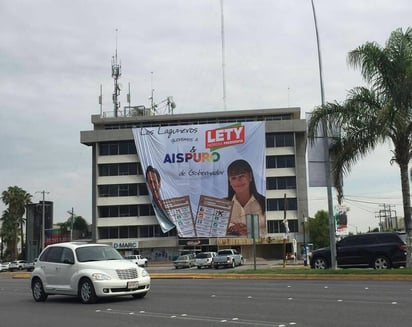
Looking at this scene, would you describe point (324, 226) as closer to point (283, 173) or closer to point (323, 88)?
point (283, 173)

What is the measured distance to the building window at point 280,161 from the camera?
250 feet

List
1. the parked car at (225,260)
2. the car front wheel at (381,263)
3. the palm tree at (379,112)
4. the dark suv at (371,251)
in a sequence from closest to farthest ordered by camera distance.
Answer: the palm tree at (379,112) → the dark suv at (371,251) → the car front wheel at (381,263) → the parked car at (225,260)

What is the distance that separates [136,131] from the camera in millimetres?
78500

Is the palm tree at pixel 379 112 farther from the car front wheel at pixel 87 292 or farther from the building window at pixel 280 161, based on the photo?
the building window at pixel 280 161

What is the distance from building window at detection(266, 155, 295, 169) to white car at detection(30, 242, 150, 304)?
2464 inches

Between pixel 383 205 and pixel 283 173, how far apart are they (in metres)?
43.4

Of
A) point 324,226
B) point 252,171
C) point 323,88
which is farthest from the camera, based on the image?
point 324,226

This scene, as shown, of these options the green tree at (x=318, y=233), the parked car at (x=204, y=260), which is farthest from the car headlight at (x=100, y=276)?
the green tree at (x=318, y=233)

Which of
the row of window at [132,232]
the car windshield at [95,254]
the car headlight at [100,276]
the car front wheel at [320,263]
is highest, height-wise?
the row of window at [132,232]

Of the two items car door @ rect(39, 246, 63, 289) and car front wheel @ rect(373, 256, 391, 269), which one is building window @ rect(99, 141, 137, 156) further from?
car door @ rect(39, 246, 63, 289)

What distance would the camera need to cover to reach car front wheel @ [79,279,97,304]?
13.4m

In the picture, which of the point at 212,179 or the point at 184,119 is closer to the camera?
the point at 212,179

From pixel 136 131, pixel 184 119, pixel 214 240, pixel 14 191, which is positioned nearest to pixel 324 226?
pixel 214 240

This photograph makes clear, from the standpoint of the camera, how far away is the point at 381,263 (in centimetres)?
2311
